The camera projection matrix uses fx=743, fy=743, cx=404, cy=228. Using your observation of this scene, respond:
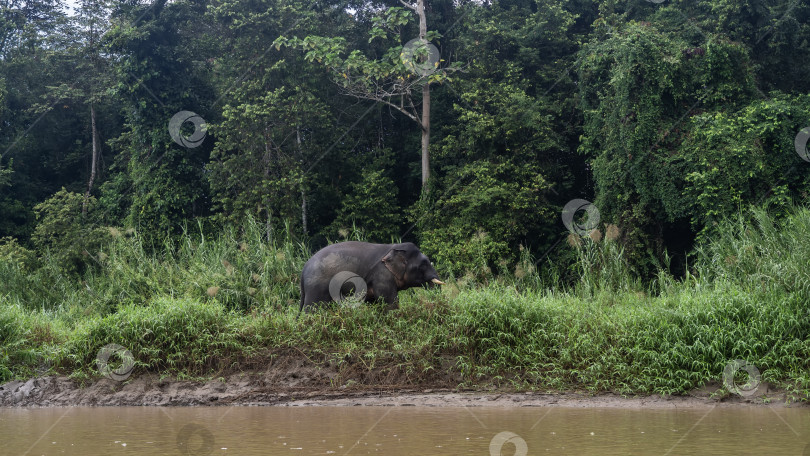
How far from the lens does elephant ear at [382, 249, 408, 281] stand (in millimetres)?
8808

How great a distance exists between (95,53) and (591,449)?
72.5 feet

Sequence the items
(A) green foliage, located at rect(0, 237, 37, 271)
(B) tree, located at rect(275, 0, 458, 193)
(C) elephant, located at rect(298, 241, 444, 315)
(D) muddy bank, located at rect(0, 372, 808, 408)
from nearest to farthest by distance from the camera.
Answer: (D) muddy bank, located at rect(0, 372, 808, 408)
(C) elephant, located at rect(298, 241, 444, 315)
(A) green foliage, located at rect(0, 237, 37, 271)
(B) tree, located at rect(275, 0, 458, 193)

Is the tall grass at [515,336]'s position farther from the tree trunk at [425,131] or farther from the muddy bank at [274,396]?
the tree trunk at [425,131]

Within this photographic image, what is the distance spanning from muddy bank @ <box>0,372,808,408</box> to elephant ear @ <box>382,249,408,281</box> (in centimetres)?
160

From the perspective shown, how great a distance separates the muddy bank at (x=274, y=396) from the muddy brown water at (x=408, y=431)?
25 cm

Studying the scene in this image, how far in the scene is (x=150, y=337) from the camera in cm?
821

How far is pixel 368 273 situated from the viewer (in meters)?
8.86

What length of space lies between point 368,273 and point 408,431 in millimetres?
3299

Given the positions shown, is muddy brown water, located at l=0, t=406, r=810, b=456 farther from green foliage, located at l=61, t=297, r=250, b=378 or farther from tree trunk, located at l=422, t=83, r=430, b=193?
tree trunk, located at l=422, t=83, r=430, b=193

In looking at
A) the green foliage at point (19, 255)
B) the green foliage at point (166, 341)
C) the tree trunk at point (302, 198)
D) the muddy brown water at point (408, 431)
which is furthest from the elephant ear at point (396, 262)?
the green foliage at point (19, 255)

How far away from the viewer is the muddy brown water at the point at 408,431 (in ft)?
16.5

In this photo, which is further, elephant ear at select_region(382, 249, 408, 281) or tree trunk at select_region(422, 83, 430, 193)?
tree trunk at select_region(422, 83, 430, 193)

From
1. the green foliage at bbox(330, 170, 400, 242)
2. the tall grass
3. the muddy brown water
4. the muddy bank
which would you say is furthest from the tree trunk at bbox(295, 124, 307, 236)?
the muddy brown water

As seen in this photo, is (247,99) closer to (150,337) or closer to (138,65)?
(138,65)
